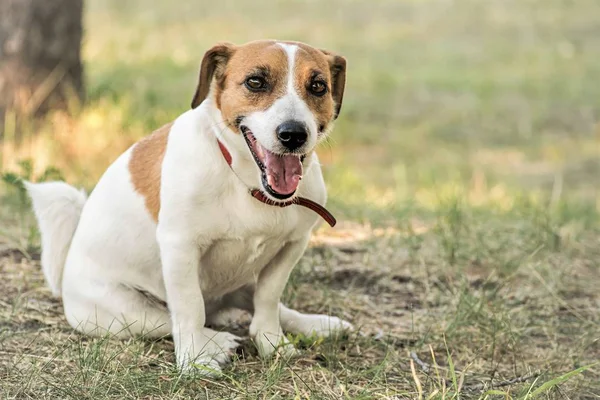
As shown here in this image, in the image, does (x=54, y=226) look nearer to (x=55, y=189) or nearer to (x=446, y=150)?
(x=55, y=189)

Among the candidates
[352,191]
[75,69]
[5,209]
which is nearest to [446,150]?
[352,191]

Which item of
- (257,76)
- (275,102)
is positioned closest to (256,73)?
(257,76)

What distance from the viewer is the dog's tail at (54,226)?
3.87 m

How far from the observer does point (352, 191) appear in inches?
266

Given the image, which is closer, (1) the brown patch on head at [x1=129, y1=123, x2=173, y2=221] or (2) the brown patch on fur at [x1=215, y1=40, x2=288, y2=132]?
(2) the brown patch on fur at [x1=215, y1=40, x2=288, y2=132]

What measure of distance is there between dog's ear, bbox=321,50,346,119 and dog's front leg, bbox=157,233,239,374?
0.79 meters

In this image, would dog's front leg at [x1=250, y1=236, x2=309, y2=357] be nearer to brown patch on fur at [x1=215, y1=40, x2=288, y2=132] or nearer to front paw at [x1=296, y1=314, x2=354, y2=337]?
front paw at [x1=296, y1=314, x2=354, y2=337]

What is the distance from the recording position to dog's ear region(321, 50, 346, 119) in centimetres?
347

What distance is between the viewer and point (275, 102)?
3094 mm

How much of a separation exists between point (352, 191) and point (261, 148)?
12.1ft

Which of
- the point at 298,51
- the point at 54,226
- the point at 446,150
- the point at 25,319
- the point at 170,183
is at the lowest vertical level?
the point at 446,150

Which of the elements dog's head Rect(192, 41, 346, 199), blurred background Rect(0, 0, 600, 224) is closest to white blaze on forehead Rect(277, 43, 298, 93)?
dog's head Rect(192, 41, 346, 199)

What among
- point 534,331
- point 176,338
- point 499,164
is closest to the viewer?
point 176,338

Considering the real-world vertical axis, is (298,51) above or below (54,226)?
above
